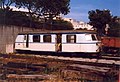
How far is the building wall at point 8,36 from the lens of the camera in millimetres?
12769

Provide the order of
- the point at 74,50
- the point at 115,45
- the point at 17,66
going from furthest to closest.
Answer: the point at 115,45
the point at 74,50
the point at 17,66

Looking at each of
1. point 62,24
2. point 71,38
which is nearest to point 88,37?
point 71,38

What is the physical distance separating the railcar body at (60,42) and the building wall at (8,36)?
1.77 ft

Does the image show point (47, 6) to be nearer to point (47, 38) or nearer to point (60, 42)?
point (60, 42)

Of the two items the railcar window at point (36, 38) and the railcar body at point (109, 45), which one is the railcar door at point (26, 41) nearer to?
the railcar window at point (36, 38)

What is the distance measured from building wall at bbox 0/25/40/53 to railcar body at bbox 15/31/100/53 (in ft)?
1.77

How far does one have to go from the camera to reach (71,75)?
710 cm

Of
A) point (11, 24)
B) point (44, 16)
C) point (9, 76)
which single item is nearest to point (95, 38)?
point (11, 24)

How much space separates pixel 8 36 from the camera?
1412 centimetres

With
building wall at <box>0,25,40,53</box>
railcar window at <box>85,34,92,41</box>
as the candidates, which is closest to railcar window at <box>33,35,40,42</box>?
building wall at <box>0,25,40,53</box>

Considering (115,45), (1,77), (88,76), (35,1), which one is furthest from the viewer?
(115,45)

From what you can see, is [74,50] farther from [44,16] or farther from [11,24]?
[44,16]

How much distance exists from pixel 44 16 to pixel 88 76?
7.38 feet

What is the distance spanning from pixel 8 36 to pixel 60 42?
225cm
